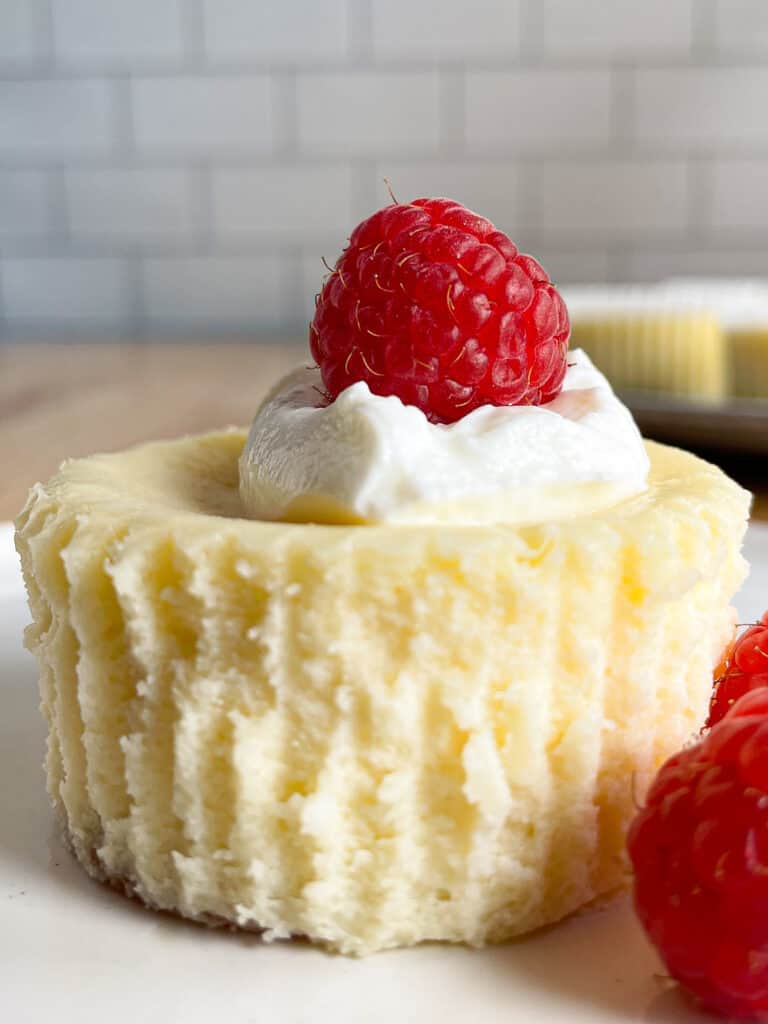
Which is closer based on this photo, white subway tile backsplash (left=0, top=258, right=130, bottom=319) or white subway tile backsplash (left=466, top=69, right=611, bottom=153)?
white subway tile backsplash (left=466, top=69, right=611, bottom=153)

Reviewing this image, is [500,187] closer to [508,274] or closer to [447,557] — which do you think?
[508,274]

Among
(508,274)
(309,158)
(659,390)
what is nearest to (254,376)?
(309,158)

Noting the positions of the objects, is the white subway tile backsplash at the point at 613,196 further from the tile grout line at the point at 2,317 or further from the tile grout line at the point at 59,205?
the tile grout line at the point at 2,317

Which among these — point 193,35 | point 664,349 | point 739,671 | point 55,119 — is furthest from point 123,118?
point 739,671

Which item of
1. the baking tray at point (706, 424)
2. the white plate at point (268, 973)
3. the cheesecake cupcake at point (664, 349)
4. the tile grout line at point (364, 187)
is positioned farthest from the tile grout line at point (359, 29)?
the white plate at point (268, 973)

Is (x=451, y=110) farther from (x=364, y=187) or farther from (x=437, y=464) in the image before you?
(x=437, y=464)

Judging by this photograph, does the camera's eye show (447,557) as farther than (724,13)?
No

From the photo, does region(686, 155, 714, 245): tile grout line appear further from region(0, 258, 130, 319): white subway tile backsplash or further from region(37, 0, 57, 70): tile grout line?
region(37, 0, 57, 70): tile grout line

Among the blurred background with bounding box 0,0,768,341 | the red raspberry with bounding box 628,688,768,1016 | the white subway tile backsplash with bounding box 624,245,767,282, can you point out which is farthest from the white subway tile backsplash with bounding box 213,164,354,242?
the red raspberry with bounding box 628,688,768,1016
